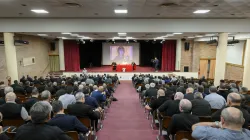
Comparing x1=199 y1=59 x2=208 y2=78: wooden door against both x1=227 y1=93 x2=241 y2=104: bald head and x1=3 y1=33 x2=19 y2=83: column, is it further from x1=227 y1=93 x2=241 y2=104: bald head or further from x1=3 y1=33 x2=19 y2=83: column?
x1=3 y1=33 x2=19 y2=83: column

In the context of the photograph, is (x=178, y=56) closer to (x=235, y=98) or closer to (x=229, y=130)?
(x=235, y=98)

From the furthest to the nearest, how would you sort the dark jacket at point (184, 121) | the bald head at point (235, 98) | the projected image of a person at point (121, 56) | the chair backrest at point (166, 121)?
the projected image of a person at point (121, 56) < the chair backrest at point (166, 121) < the bald head at point (235, 98) < the dark jacket at point (184, 121)

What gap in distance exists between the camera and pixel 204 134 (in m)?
1.79

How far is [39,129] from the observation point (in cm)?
183

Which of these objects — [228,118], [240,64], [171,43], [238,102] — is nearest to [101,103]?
[238,102]

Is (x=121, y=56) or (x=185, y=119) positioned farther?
(x=121, y=56)

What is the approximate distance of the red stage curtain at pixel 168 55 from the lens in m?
18.4

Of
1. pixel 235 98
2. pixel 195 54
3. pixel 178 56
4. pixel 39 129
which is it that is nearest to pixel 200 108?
pixel 235 98

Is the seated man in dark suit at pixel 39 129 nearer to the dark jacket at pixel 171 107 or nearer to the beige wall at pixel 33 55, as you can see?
the dark jacket at pixel 171 107

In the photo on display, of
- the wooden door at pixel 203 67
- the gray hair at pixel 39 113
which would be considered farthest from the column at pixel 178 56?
the gray hair at pixel 39 113

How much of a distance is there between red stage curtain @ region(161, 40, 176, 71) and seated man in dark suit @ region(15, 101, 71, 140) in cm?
1751

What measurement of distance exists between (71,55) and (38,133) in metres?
17.5

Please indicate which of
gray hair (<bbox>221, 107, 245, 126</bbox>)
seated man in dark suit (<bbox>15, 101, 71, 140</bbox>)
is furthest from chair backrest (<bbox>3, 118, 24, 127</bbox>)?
gray hair (<bbox>221, 107, 245, 126</bbox>)

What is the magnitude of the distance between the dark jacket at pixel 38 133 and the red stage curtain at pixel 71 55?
56.6 ft
